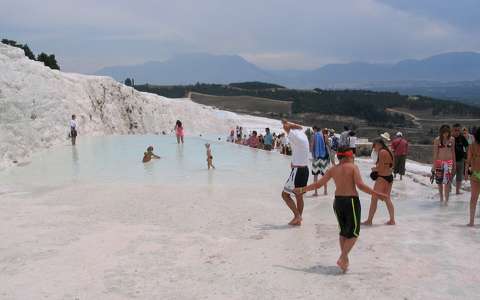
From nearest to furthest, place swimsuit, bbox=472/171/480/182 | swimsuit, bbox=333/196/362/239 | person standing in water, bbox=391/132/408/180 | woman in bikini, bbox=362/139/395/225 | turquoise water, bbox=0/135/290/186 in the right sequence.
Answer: swimsuit, bbox=333/196/362/239
swimsuit, bbox=472/171/480/182
woman in bikini, bbox=362/139/395/225
turquoise water, bbox=0/135/290/186
person standing in water, bbox=391/132/408/180

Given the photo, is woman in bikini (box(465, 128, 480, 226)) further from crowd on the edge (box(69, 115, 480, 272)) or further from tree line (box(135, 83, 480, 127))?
tree line (box(135, 83, 480, 127))

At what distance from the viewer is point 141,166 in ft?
53.4

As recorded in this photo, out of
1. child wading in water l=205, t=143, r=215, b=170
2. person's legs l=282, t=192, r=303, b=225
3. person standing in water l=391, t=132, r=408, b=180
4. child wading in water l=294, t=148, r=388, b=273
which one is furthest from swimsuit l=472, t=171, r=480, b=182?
child wading in water l=205, t=143, r=215, b=170

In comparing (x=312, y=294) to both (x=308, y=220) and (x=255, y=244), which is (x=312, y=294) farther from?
(x=308, y=220)

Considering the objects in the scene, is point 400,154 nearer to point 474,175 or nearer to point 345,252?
point 474,175

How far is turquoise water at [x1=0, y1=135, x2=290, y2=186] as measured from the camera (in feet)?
45.6

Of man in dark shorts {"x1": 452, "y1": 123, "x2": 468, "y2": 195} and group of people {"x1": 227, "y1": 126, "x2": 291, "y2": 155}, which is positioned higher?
man in dark shorts {"x1": 452, "y1": 123, "x2": 468, "y2": 195}

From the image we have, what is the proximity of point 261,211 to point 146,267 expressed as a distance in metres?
3.71

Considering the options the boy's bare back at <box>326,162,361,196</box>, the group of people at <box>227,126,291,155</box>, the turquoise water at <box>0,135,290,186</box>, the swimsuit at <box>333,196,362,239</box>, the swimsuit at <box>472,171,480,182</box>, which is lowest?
the turquoise water at <box>0,135,290,186</box>

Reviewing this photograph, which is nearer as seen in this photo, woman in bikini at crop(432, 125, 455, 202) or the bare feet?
the bare feet

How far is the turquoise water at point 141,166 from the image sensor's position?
13898 millimetres

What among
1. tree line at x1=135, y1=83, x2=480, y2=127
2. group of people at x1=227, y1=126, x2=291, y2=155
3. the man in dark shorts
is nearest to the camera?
the man in dark shorts

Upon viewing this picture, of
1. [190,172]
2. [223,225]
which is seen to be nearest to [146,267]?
[223,225]

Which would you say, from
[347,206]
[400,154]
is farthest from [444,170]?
[347,206]
